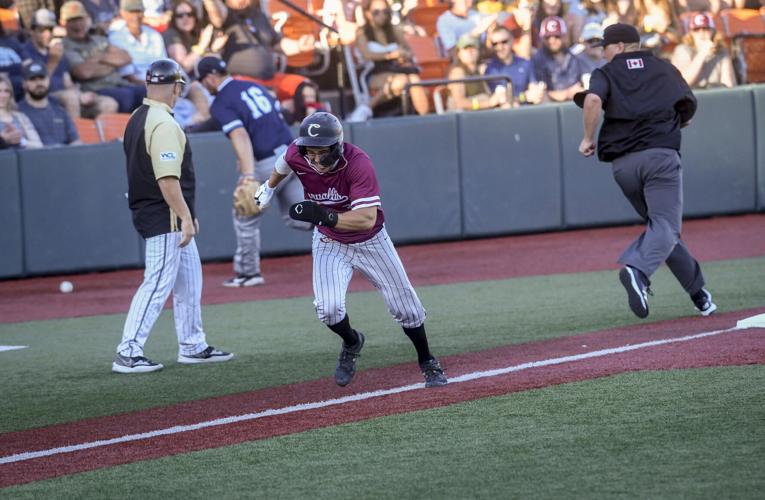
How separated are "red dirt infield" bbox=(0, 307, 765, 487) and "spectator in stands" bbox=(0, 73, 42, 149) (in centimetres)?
790

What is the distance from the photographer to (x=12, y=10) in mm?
14391

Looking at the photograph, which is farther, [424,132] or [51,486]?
[424,132]

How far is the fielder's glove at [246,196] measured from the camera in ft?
36.4

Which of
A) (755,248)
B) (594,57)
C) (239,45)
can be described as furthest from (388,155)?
(755,248)

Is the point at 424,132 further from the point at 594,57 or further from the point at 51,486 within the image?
the point at 51,486

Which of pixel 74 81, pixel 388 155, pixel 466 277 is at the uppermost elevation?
pixel 74 81

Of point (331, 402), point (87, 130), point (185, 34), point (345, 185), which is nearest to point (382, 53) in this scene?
point (185, 34)

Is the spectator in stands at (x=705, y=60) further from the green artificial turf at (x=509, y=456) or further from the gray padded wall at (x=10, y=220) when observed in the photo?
the green artificial turf at (x=509, y=456)

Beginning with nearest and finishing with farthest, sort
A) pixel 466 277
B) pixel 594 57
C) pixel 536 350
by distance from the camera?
pixel 536 350, pixel 466 277, pixel 594 57

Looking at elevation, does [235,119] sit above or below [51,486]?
above

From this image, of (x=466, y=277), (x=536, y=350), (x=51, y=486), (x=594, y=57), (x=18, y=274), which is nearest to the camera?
(x=51, y=486)

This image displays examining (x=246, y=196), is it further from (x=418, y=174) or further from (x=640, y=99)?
(x=418, y=174)

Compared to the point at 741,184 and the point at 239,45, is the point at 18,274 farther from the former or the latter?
the point at 741,184

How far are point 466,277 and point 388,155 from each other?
302 centimetres
